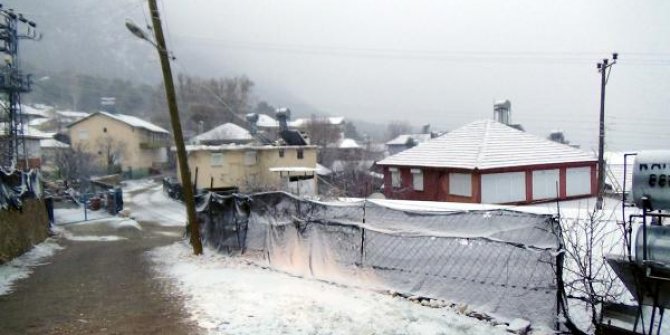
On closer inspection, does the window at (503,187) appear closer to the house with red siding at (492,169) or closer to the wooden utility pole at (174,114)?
the house with red siding at (492,169)

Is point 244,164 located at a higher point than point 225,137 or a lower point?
lower

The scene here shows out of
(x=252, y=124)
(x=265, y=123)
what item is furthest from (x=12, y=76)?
(x=265, y=123)

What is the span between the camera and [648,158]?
569 centimetres

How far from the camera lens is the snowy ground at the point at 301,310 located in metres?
6.61

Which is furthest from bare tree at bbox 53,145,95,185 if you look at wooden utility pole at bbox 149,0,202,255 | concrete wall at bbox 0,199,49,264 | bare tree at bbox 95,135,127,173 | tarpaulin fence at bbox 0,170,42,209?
wooden utility pole at bbox 149,0,202,255

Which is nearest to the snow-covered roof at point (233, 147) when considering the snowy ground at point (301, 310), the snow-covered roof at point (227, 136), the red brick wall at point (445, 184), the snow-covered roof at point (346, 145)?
the snow-covered roof at point (227, 136)

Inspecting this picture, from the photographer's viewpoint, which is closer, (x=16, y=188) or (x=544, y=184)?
(x=16, y=188)


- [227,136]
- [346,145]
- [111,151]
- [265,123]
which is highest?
[265,123]

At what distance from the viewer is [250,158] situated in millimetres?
43531

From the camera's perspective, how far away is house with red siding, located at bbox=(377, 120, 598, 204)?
2483cm

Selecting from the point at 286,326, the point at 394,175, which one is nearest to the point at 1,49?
the point at 394,175

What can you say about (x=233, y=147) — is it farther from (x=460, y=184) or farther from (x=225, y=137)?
(x=460, y=184)

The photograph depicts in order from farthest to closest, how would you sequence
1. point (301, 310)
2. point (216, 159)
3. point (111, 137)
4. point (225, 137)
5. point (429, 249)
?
1. point (111, 137)
2. point (225, 137)
3. point (216, 159)
4. point (429, 249)
5. point (301, 310)

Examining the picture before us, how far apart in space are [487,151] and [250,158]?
24.5 m
